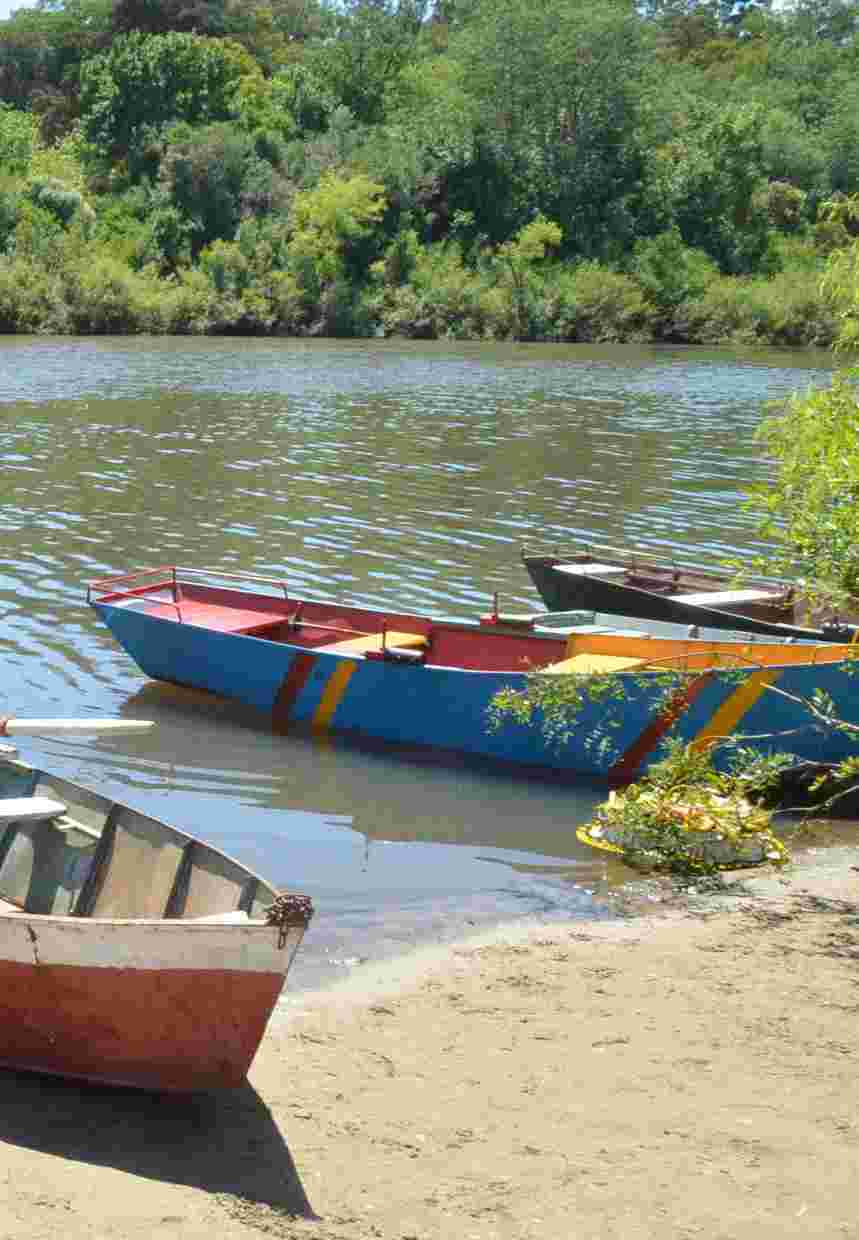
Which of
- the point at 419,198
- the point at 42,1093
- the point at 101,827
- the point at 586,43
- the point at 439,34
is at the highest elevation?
the point at 439,34

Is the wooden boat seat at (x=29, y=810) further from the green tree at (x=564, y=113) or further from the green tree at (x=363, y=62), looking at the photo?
the green tree at (x=363, y=62)

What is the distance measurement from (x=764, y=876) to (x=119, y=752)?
6502 millimetres

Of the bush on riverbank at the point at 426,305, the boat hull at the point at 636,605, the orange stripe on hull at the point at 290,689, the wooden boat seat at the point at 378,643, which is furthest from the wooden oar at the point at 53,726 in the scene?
the bush on riverbank at the point at 426,305

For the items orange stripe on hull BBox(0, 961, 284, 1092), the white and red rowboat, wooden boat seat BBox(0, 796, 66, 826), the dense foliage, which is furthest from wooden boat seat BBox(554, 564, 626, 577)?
the dense foliage

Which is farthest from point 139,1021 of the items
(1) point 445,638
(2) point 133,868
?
(1) point 445,638

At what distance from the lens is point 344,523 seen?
89.2 ft

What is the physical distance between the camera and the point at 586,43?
84688mm

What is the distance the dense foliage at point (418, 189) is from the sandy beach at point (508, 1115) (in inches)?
2531

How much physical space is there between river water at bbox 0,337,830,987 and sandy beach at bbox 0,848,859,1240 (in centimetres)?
110

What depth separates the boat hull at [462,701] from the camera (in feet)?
45.2

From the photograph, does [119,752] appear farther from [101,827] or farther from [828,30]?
[828,30]

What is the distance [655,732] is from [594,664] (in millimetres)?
952

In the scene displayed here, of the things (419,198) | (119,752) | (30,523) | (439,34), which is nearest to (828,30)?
(439,34)

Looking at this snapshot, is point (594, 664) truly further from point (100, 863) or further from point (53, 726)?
point (100, 863)
